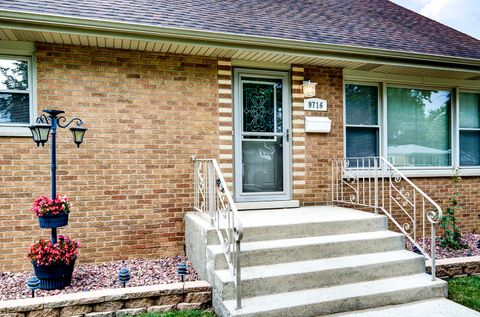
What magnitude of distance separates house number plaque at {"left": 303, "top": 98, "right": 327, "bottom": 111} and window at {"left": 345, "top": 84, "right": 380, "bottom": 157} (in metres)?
0.53

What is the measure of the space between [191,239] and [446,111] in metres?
5.31

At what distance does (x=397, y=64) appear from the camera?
5859 mm

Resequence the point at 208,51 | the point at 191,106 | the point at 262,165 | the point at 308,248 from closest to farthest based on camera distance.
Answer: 1. the point at 308,248
2. the point at 208,51
3. the point at 191,106
4. the point at 262,165

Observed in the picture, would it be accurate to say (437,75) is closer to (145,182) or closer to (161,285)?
(145,182)

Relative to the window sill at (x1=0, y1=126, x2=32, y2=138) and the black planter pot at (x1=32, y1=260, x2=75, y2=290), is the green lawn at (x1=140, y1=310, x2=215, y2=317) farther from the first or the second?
the window sill at (x1=0, y1=126, x2=32, y2=138)

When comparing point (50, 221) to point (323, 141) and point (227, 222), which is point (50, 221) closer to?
point (227, 222)

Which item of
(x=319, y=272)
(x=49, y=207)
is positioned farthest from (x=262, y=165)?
(x=49, y=207)

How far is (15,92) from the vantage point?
4.81m

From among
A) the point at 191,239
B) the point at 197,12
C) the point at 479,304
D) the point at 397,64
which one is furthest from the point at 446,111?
the point at 191,239

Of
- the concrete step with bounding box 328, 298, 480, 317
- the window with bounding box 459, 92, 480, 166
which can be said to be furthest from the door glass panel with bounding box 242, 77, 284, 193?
the window with bounding box 459, 92, 480, 166

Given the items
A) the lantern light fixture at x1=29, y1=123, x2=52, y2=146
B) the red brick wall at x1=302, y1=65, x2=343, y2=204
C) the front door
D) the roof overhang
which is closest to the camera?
the lantern light fixture at x1=29, y1=123, x2=52, y2=146

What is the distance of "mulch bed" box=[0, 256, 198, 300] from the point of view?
156 inches

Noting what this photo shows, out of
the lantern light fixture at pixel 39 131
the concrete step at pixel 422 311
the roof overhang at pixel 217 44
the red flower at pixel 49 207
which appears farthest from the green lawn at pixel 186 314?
the roof overhang at pixel 217 44

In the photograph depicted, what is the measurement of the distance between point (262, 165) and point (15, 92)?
3533 millimetres
